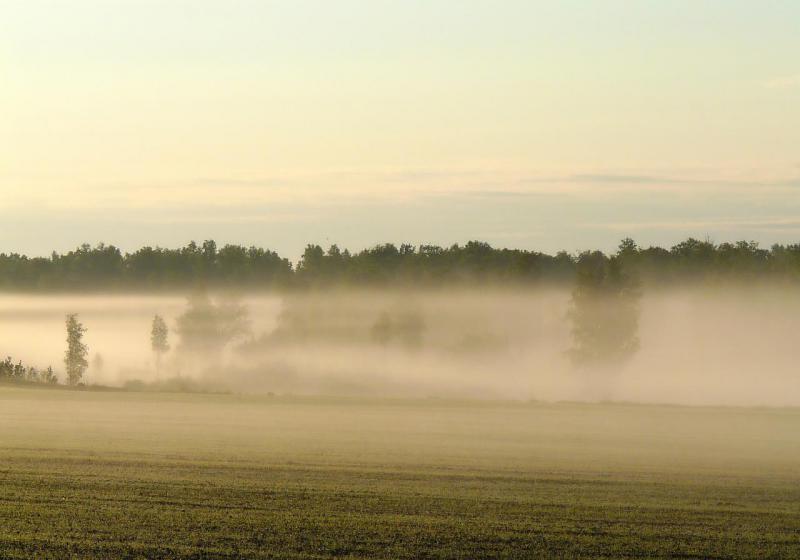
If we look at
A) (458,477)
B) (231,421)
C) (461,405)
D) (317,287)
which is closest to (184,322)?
(317,287)

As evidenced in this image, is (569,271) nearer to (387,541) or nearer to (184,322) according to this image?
(184,322)

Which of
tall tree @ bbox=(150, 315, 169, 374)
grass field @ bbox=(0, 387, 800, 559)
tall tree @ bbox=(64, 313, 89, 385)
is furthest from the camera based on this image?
tall tree @ bbox=(150, 315, 169, 374)

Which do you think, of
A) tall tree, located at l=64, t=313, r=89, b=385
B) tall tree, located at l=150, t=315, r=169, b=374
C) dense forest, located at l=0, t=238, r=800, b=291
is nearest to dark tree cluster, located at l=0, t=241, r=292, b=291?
dense forest, located at l=0, t=238, r=800, b=291

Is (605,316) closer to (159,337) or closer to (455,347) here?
(455,347)

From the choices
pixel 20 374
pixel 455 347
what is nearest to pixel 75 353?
pixel 20 374

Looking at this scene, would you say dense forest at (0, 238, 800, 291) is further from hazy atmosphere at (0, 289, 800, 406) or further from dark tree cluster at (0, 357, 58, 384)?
dark tree cluster at (0, 357, 58, 384)

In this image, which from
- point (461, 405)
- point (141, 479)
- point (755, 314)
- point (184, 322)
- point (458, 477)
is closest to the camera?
point (141, 479)

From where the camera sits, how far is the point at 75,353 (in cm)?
10756

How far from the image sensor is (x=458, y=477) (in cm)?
2620

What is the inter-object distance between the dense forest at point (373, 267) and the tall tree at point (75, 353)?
25.6 meters

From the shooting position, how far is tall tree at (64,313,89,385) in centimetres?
10550

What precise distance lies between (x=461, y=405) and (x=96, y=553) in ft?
155

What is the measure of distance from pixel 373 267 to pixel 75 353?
49234 mm

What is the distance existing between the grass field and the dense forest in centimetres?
6983
